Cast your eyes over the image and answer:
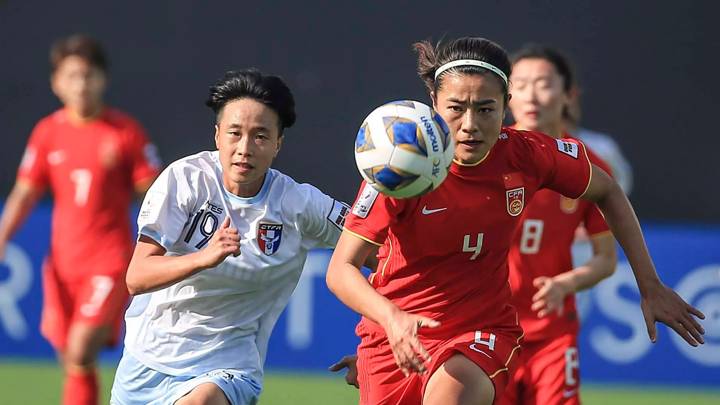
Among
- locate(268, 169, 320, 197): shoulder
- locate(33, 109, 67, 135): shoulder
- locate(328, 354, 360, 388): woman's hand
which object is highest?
locate(33, 109, 67, 135): shoulder

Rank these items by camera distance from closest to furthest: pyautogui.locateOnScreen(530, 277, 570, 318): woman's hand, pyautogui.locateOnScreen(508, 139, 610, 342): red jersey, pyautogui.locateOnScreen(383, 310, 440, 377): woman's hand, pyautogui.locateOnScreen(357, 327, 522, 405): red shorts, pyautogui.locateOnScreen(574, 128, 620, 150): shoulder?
pyautogui.locateOnScreen(383, 310, 440, 377): woman's hand → pyautogui.locateOnScreen(357, 327, 522, 405): red shorts → pyautogui.locateOnScreen(530, 277, 570, 318): woman's hand → pyautogui.locateOnScreen(508, 139, 610, 342): red jersey → pyautogui.locateOnScreen(574, 128, 620, 150): shoulder

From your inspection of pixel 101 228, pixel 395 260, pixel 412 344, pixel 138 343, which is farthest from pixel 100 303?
pixel 412 344

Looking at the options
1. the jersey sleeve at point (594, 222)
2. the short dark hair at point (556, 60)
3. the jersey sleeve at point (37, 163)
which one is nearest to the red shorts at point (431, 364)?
the jersey sleeve at point (594, 222)

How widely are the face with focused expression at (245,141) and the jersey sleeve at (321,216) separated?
0.24 m

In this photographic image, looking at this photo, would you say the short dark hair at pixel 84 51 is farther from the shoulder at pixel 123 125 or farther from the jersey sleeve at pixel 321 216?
the jersey sleeve at pixel 321 216

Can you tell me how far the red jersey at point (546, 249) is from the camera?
705cm

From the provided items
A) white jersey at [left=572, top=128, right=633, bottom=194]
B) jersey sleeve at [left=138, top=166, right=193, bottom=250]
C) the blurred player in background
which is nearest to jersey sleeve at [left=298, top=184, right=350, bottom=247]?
jersey sleeve at [left=138, top=166, right=193, bottom=250]

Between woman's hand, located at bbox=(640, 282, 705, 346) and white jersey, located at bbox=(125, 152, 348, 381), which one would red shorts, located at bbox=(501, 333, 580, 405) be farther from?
white jersey, located at bbox=(125, 152, 348, 381)

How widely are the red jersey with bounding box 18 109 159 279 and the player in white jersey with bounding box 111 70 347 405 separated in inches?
134

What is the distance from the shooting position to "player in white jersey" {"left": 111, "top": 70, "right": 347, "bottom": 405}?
574 centimetres

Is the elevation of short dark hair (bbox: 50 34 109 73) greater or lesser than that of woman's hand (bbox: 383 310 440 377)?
greater

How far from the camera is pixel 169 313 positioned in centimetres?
595

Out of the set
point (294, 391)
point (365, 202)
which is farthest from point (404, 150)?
point (294, 391)

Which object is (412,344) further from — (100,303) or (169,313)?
(100,303)
